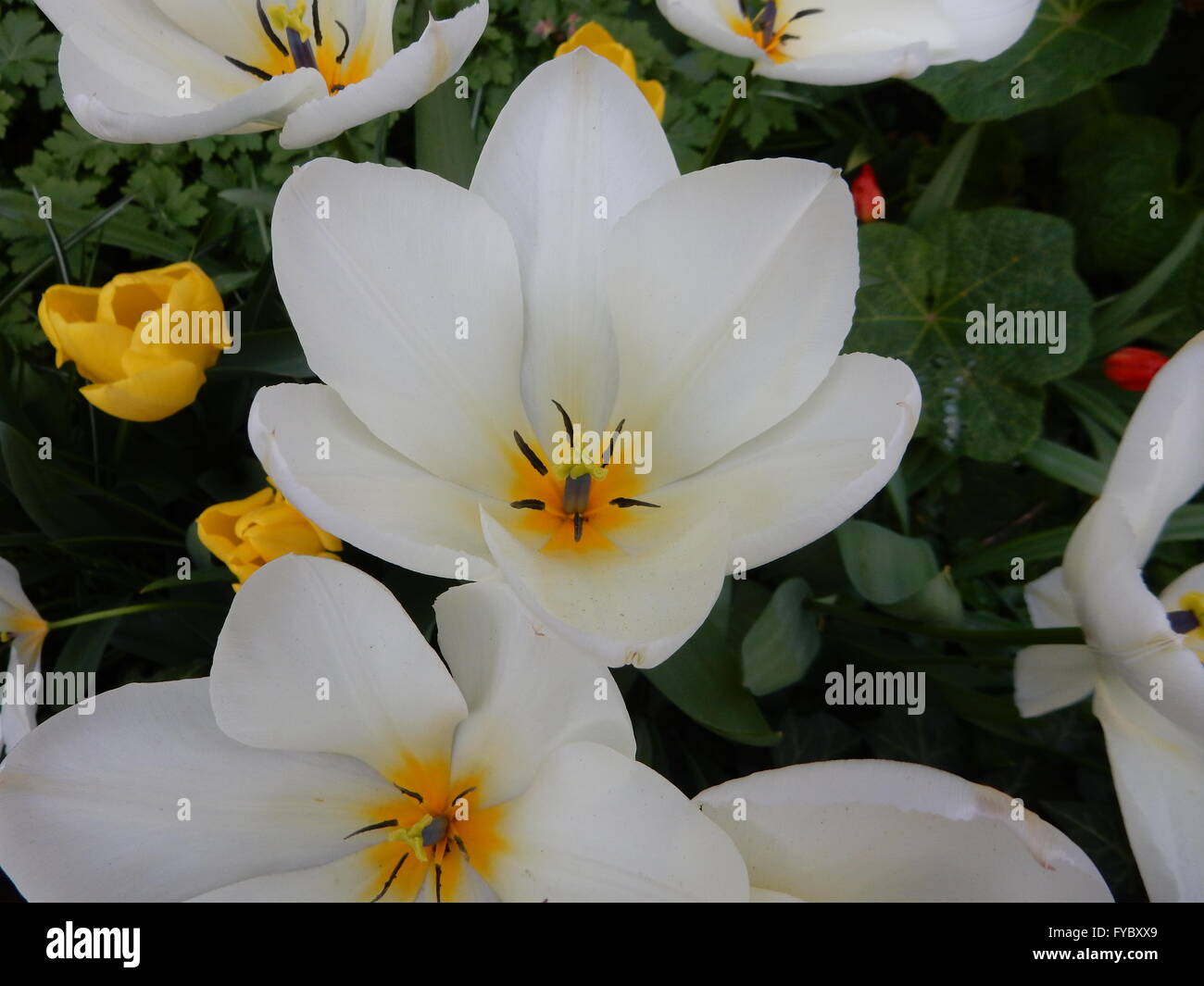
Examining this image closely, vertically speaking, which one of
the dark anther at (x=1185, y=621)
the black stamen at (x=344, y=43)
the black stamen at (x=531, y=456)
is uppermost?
the black stamen at (x=344, y=43)

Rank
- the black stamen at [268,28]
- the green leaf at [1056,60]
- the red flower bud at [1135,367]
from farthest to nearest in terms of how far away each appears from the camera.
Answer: the green leaf at [1056,60], the red flower bud at [1135,367], the black stamen at [268,28]

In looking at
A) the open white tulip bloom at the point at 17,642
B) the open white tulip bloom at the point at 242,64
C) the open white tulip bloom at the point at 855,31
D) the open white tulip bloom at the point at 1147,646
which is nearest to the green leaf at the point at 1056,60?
the open white tulip bloom at the point at 855,31

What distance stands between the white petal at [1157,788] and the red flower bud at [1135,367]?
38cm

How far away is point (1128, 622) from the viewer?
1.94 ft

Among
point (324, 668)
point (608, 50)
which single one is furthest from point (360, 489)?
point (608, 50)

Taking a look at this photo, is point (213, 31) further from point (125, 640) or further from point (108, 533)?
point (125, 640)

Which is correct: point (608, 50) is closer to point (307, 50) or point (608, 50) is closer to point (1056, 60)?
point (307, 50)

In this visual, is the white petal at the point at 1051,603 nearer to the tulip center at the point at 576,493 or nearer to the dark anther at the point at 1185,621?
the dark anther at the point at 1185,621

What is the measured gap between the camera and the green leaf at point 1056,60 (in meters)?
1.04

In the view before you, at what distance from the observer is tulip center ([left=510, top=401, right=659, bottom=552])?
2.11 ft

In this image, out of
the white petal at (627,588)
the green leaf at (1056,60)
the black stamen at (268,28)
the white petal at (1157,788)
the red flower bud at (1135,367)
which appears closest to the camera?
the white petal at (627,588)
